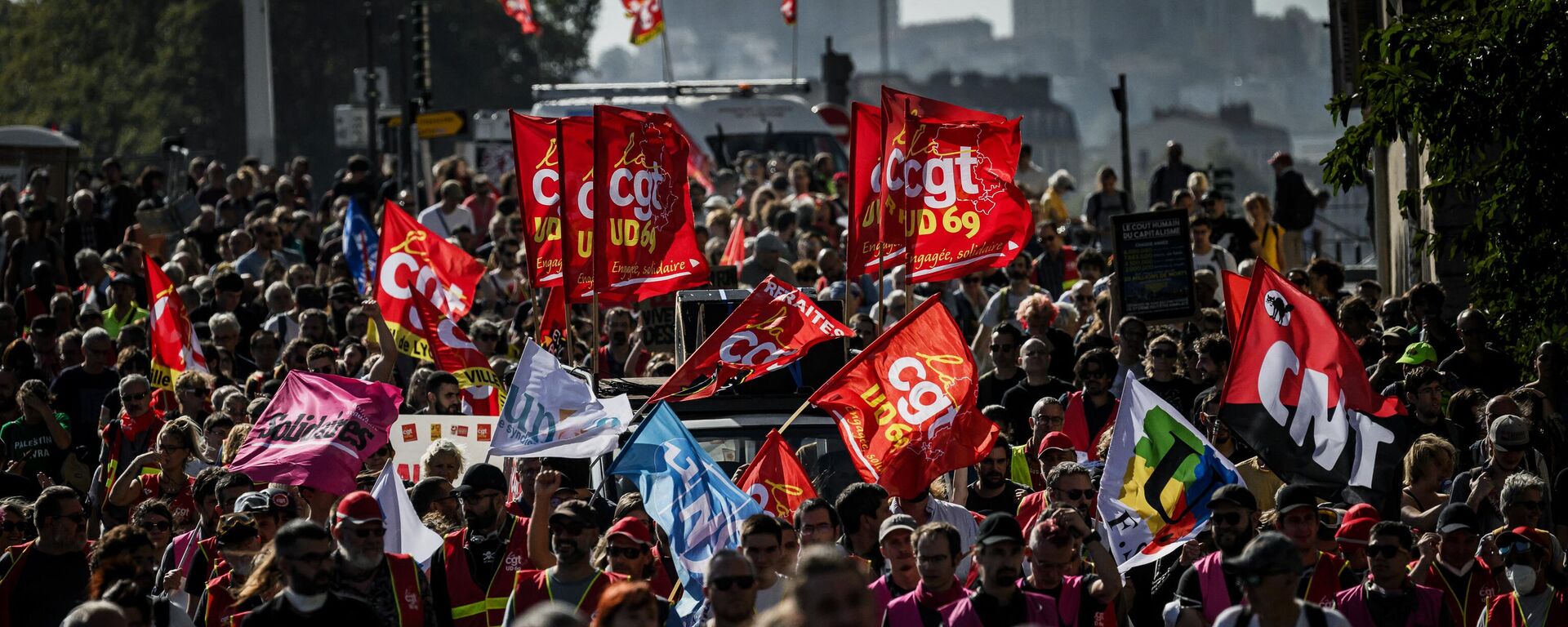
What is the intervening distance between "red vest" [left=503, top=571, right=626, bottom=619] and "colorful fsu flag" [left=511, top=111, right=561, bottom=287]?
468 centimetres

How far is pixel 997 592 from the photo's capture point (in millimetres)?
7570

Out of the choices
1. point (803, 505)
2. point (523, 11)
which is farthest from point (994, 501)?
point (523, 11)

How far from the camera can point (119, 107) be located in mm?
60938

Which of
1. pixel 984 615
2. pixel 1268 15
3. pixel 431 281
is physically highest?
pixel 1268 15

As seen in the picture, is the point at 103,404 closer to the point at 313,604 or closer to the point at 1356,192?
the point at 313,604

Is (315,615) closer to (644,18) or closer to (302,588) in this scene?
(302,588)

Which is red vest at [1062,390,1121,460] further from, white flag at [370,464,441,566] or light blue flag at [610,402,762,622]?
white flag at [370,464,441,566]

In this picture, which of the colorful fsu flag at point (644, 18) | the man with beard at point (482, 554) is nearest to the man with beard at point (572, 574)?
the man with beard at point (482, 554)

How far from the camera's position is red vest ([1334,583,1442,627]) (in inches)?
316

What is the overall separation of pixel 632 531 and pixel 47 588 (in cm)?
252

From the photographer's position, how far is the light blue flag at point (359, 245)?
17.7m

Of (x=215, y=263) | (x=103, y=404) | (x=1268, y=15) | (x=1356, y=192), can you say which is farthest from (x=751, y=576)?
(x=1268, y=15)

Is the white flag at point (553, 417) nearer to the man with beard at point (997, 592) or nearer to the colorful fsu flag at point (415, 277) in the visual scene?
the man with beard at point (997, 592)

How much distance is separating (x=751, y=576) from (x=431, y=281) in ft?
25.6
